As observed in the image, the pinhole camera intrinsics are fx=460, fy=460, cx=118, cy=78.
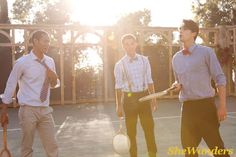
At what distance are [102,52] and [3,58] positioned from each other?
13.8 feet

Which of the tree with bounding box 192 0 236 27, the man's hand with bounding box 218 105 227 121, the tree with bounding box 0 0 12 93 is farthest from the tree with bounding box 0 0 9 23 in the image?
the man's hand with bounding box 218 105 227 121

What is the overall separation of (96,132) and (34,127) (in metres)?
5.15

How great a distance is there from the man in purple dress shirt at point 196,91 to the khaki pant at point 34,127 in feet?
5.84

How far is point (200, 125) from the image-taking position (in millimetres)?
4871

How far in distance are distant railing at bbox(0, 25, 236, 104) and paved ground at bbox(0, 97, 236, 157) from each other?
129 inches

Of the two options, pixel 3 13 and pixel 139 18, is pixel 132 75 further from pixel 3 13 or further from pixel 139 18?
pixel 139 18

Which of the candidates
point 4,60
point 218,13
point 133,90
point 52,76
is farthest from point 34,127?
point 218,13

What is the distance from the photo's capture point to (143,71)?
676 centimetres

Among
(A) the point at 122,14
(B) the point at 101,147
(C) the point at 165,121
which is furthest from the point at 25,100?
(A) the point at 122,14

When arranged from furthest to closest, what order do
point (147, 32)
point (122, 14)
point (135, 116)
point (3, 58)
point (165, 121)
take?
point (122, 14) < point (147, 32) < point (3, 58) < point (165, 121) < point (135, 116)

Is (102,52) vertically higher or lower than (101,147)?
higher

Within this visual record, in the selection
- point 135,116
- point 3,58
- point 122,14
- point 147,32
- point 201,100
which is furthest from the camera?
point 122,14

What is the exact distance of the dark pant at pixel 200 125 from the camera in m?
4.77

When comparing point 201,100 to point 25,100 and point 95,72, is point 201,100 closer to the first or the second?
point 25,100
